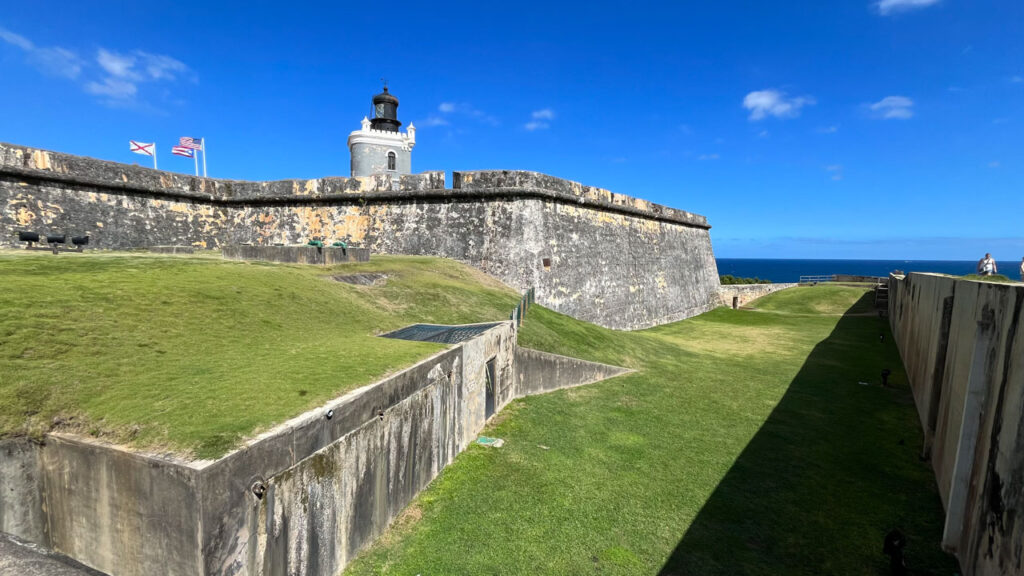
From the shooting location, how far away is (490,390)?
768 centimetres

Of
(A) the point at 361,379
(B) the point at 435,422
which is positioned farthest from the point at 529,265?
(A) the point at 361,379

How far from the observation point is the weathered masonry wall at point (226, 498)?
277cm

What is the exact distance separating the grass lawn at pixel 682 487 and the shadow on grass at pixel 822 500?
0.07 ft

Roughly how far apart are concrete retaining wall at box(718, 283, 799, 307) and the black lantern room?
84.3 ft

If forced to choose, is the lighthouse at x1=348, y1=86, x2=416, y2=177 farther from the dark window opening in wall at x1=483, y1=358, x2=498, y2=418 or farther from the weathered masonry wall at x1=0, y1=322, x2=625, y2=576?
the weathered masonry wall at x1=0, y1=322, x2=625, y2=576

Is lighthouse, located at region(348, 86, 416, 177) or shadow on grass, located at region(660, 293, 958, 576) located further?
lighthouse, located at region(348, 86, 416, 177)

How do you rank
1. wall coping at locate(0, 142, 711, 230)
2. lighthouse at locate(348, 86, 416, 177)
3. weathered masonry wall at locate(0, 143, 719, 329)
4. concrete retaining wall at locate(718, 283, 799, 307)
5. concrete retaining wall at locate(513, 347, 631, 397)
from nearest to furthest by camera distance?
concrete retaining wall at locate(513, 347, 631, 397)
wall coping at locate(0, 142, 711, 230)
weathered masonry wall at locate(0, 143, 719, 329)
concrete retaining wall at locate(718, 283, 799, 307)
lighthouse at locate(348, 86, 416, 177)

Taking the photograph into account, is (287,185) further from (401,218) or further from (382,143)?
(382,143)

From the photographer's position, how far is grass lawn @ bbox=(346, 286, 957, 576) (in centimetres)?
436

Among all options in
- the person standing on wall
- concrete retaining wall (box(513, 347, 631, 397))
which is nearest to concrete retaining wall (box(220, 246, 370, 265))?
concrete retaining wall (box(513, 347, 631, 397))

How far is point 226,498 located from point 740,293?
105 ft

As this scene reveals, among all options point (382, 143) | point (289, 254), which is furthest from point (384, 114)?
point (289, 254)

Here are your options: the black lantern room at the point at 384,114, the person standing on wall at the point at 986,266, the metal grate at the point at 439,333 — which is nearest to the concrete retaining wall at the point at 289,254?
the metal grate at the point at 439,333

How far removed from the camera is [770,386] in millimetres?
10414
